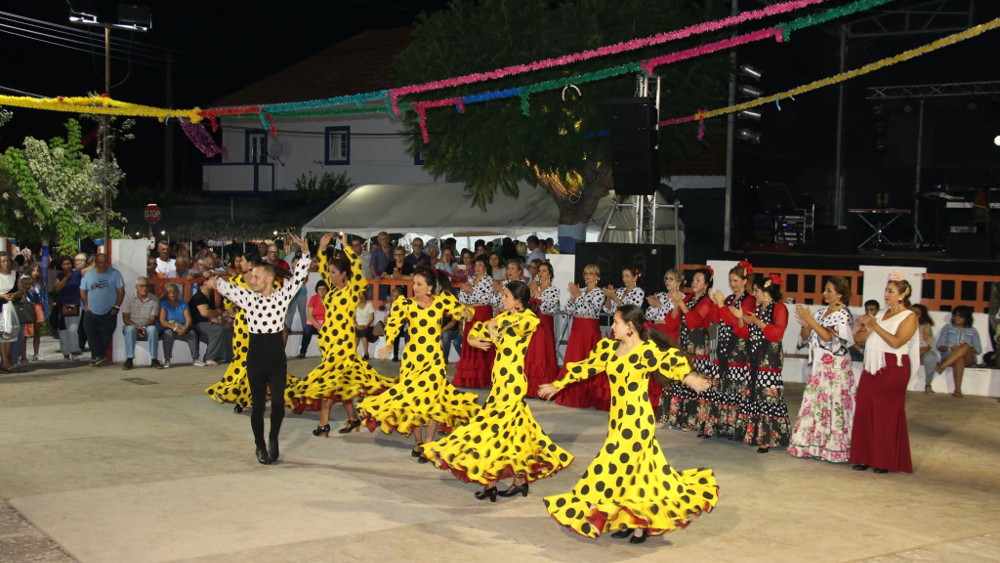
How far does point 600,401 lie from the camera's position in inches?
475

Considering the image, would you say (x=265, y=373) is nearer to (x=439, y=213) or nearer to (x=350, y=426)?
(x=350, y=426)

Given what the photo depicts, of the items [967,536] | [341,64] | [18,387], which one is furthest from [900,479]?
[341,64]

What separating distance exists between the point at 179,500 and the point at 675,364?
143 inches

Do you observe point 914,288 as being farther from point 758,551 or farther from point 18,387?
point 18,387

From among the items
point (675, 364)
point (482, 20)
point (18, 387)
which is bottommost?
point (18, 387)

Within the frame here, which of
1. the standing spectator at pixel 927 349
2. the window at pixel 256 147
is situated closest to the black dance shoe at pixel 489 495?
the standing spectator at pixel 927 349

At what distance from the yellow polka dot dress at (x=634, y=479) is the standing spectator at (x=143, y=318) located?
9553mm

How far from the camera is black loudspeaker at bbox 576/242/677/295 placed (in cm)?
1337

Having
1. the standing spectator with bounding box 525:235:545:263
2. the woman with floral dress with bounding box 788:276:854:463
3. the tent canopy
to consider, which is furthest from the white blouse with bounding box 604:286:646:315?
the tent canopy

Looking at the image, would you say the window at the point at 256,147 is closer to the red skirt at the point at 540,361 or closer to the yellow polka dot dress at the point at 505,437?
the red skirt at the point at 540,361

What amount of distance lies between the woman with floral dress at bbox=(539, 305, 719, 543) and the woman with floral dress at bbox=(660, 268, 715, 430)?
357 cm

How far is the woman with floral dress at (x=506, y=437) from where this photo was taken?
7.59 m

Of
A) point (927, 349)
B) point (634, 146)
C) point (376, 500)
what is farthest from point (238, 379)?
point (927, 349)

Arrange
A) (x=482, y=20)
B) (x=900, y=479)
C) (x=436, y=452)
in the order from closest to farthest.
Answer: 1. (x=436, y=452)
2. (x=900, y=479)
3. (x=482, y=20)
